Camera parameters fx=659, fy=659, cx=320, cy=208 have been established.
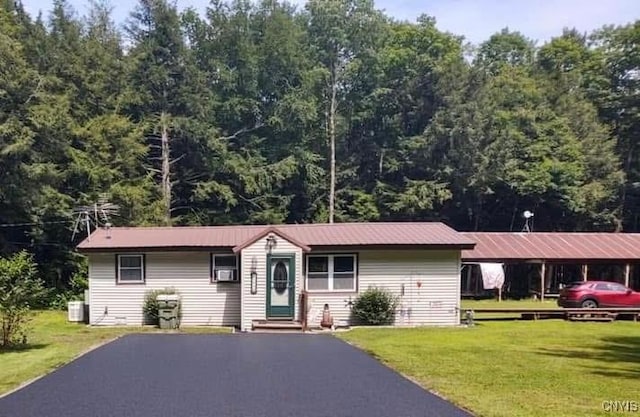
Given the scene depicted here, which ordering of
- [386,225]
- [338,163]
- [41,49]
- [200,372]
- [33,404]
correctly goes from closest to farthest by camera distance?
[33,404]
[200,372]
[386,225]
[41,49]
[338,163]

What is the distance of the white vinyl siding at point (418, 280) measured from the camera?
1911 centimetres

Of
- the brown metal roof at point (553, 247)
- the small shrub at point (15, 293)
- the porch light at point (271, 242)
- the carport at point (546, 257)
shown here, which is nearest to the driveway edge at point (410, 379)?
the porch light at point (271, 242)

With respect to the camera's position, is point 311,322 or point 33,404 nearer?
point 33,404

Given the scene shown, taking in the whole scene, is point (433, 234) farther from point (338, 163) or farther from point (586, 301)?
point (338, 163)

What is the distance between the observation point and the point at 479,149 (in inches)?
1578

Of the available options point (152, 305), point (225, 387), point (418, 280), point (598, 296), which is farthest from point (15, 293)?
point (598, 296)

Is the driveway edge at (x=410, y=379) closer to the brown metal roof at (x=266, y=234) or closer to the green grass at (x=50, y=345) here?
the brown metal roof at (x=266, y=234)

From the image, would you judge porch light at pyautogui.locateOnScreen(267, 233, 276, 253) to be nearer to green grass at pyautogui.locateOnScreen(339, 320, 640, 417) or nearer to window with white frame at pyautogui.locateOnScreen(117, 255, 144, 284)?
green grass at pyautogui.locateOnScreen(339, 320, 640, 417)

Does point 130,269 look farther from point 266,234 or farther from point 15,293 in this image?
point 15,293

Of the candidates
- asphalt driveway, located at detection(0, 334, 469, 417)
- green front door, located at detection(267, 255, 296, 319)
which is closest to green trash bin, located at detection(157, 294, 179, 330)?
green front door, located at detection(267, 255, 296, 319)

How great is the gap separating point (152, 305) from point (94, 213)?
36.2 ft

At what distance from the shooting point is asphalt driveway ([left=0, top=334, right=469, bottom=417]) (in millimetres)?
7605

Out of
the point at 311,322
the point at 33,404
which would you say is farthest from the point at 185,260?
the point at 33,404

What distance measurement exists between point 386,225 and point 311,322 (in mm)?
4375
